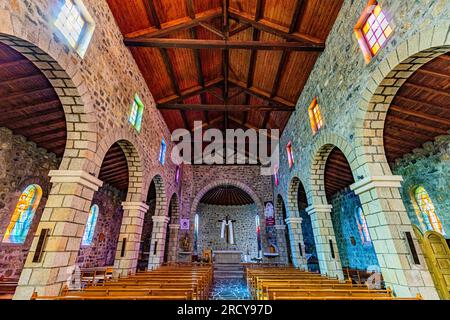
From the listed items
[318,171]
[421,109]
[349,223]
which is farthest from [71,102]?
[349,223]

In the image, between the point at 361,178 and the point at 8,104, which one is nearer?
the point at 361,178

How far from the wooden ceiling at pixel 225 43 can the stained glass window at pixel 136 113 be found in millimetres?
1286

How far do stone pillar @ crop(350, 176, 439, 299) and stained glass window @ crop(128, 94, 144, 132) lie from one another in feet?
21.5

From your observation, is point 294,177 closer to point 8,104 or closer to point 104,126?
point 104,126

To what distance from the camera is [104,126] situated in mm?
4973

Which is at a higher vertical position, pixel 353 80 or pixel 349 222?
pixel 353 80

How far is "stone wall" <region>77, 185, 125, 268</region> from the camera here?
9.69 meters

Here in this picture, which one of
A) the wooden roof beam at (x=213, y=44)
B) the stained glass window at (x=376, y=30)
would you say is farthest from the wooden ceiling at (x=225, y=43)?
the stained glass window at (x=376, y=30)

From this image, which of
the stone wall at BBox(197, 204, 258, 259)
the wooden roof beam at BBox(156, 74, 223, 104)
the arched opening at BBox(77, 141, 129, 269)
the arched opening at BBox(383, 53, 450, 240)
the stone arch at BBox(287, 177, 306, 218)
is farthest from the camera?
the stone wall at BBox(197, 204, 258, 259)

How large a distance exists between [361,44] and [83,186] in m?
6.77

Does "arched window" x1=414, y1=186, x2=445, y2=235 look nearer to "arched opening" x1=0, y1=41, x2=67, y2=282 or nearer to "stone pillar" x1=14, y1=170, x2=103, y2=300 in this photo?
"stone pillar" x1=14, y1=170, x2=103, y2=300

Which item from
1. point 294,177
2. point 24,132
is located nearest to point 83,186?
point 24,132

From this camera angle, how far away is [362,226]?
1008cm

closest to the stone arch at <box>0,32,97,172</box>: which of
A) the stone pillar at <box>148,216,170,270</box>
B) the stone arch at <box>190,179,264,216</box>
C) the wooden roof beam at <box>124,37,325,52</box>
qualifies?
the wooden roof beam at <box>124,37,325,52</box>
